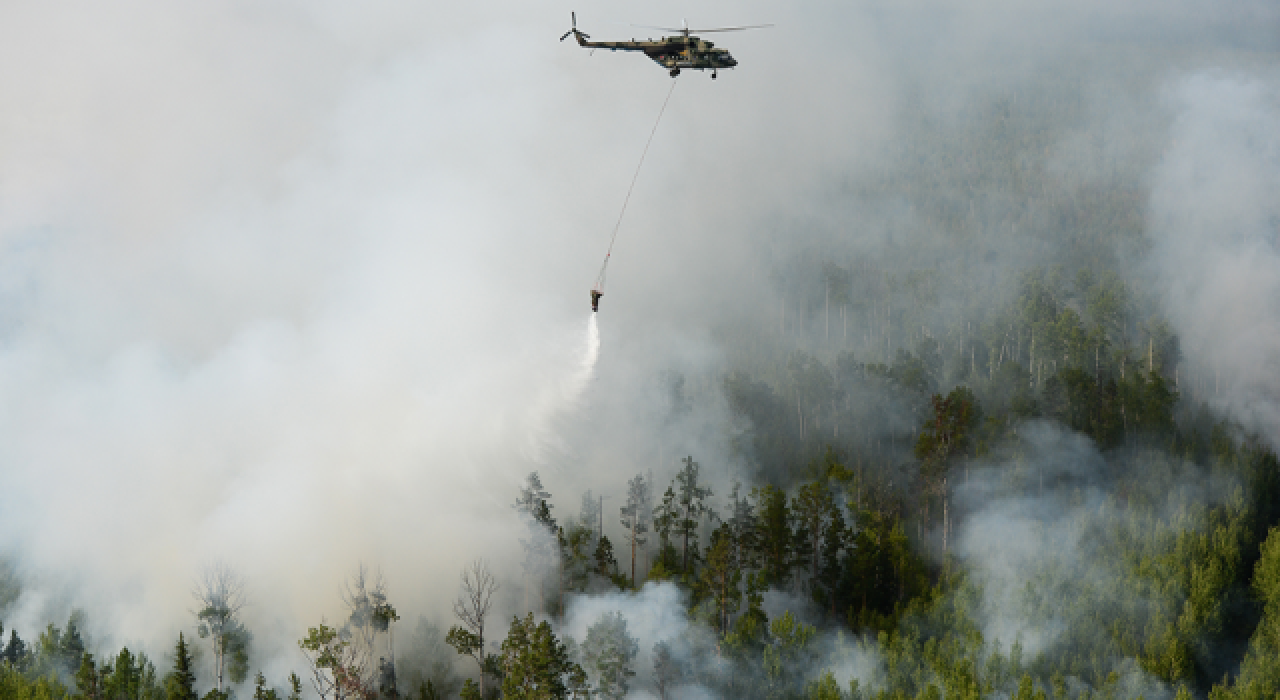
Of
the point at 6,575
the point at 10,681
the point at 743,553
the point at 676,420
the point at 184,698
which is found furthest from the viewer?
the point at 676,420

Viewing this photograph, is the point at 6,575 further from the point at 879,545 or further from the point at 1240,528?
the point at 1240,528

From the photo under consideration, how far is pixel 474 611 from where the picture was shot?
111 meters

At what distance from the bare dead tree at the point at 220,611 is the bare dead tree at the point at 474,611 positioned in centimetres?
2138

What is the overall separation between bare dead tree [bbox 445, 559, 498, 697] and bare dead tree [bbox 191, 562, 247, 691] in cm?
2138

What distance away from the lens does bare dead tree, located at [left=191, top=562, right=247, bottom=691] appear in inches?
3890

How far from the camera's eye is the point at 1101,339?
535ft

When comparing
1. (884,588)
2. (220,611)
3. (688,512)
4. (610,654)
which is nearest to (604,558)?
(688,512)

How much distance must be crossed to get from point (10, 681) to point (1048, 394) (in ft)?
397

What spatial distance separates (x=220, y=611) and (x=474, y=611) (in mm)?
24984

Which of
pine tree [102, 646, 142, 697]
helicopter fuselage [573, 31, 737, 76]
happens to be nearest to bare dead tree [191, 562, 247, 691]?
pine tree [102, 646, 142, 697]

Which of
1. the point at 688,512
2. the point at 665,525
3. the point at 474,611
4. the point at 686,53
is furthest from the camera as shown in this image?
the point at 688,512

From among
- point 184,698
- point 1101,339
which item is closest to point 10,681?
point 184,698

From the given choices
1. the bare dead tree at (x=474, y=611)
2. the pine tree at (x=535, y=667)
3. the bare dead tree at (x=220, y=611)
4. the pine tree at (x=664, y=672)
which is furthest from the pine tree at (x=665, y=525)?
the bare dead tree at (x=220, y=611)

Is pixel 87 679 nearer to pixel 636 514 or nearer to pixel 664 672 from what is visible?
pixel 664 672
